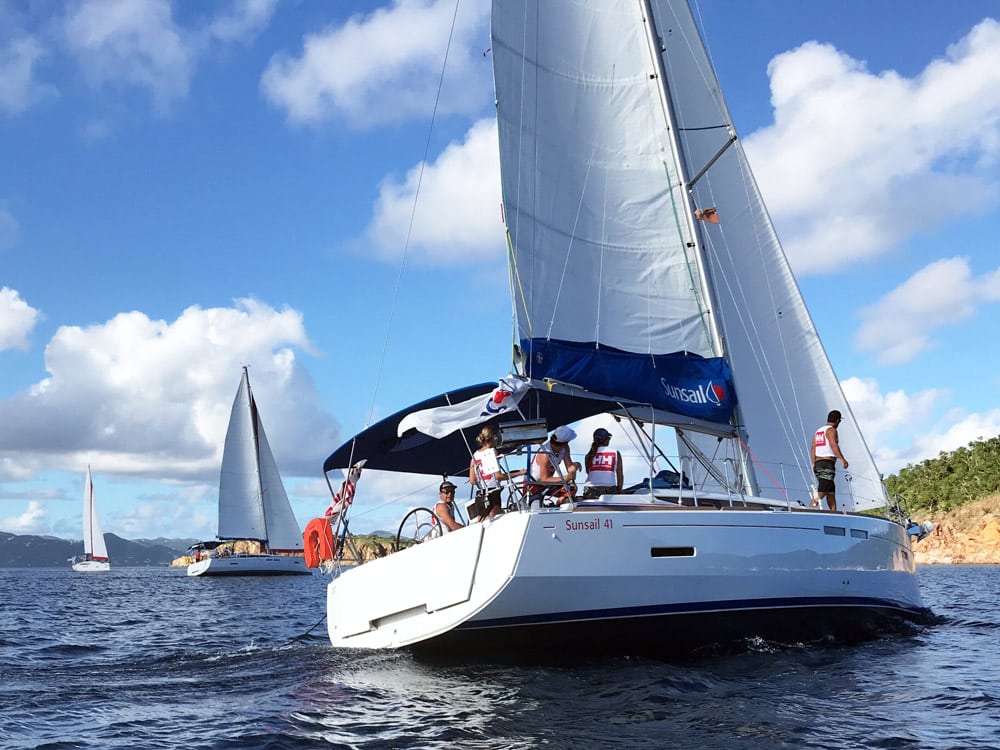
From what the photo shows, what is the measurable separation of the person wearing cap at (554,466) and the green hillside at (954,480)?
68.6 metres

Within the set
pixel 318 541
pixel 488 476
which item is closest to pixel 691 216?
pixel 488 476

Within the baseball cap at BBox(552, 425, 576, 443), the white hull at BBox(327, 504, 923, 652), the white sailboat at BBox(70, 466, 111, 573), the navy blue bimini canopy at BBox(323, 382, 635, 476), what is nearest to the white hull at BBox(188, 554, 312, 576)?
the white sailboat at BBox(70, 466, 111, 573)

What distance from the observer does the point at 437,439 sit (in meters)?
11.7

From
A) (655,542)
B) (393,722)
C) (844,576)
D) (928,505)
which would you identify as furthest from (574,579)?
(928,505)

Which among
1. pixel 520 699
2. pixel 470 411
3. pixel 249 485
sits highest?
pixel 249 485

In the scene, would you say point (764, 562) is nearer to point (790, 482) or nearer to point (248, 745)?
point (790, 482)

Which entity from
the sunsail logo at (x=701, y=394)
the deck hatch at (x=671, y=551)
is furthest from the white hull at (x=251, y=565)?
the deck hatch at (x=671, y=551)

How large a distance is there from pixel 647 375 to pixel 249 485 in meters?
48.5

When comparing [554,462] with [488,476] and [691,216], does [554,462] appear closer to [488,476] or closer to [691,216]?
[488,476]

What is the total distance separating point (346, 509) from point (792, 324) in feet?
24.1

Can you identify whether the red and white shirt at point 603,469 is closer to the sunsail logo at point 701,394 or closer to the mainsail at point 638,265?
the mainsail at point 638,265

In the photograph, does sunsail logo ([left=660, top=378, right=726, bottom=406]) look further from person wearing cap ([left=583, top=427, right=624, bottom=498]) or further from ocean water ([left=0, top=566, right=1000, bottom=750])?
ocean water ([left=0, top=566, right=1000, bottom=750])

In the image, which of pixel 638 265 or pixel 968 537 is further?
pixel 968 537

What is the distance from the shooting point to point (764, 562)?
31.2 ft
